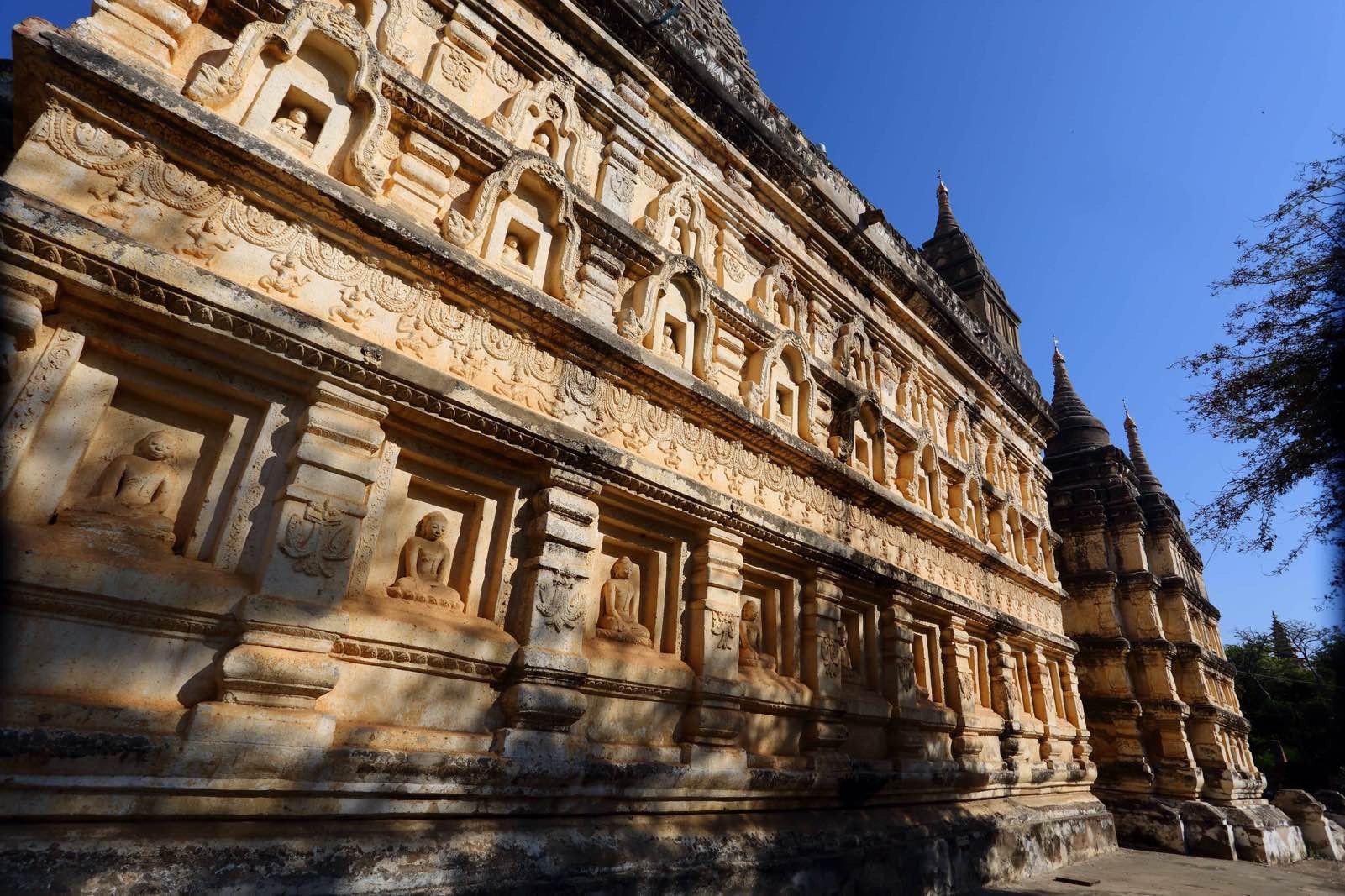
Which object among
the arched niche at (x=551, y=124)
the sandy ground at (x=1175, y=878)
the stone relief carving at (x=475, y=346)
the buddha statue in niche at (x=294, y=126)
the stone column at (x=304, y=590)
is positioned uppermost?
the arched niche at (x=551, y=124)

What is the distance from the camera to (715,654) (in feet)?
17.5

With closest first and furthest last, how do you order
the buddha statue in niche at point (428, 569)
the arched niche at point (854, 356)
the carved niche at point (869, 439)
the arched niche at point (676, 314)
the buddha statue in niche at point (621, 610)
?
the buddha statue in niche at point (428, 569)
the buddha statue in niche at point (621, 610)
the arched niche at point (676, 314)
the carved niche at point (869, 439)
the arched niche at point (854, 356)

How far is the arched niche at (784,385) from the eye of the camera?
6984 mm

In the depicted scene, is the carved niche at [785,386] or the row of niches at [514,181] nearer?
the row of niches at [514,181]

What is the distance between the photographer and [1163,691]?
14.5m

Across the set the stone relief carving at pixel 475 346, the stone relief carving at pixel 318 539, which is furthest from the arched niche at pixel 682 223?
the stone relief carving at pixel 318 539

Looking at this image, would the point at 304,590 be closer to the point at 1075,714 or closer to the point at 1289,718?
the point at 1075,714

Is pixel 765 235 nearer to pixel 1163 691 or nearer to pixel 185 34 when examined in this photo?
pixel 185 34

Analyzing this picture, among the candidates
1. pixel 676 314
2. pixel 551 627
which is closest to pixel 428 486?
pixel 551 627

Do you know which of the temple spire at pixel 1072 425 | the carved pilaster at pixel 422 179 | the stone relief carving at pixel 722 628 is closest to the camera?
the carved pilaster at pixel 422 179

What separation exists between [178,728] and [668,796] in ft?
9.62

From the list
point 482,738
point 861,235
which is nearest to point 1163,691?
point 861,235

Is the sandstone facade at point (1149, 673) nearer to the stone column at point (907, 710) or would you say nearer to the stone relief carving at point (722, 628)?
the stone column at point (907, 710)

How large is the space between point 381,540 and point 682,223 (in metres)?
4.35
